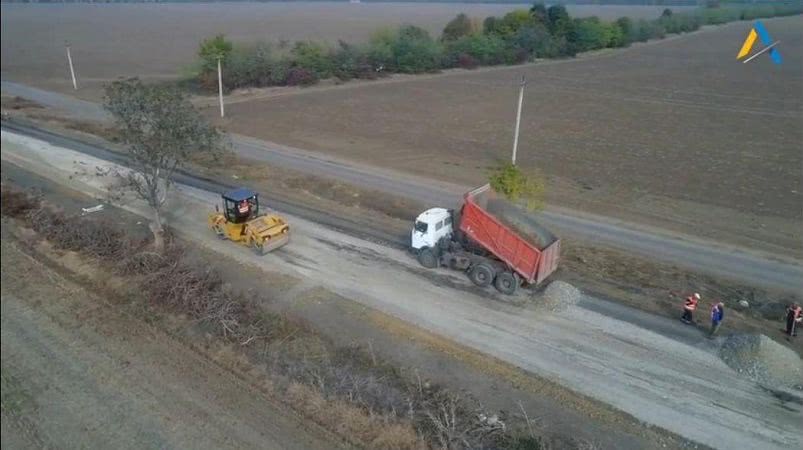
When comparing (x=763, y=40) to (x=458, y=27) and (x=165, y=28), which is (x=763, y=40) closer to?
(x=165, y=28)

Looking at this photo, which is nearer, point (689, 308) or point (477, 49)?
point (689, 308)

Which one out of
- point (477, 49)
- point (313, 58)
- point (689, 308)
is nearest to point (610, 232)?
point (689, 308)

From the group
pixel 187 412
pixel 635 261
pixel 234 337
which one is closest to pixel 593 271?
pixel 635 261

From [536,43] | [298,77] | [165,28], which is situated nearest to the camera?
[165,28]

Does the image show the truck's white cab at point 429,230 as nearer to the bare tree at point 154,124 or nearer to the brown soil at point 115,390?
the bare tree at point 154,124

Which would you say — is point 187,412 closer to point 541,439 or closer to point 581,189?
point 541,439

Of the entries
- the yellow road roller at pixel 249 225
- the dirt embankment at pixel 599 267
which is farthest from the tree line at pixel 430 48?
the yellow road roller at pixel 249 225

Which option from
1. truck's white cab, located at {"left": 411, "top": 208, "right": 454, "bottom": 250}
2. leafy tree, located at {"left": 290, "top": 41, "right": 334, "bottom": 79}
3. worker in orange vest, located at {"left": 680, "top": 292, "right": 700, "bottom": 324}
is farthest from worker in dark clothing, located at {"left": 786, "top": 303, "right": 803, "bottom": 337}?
leafy tree, located at {"left": 290, "top": 41, "right": 334, "bottom": 79}
